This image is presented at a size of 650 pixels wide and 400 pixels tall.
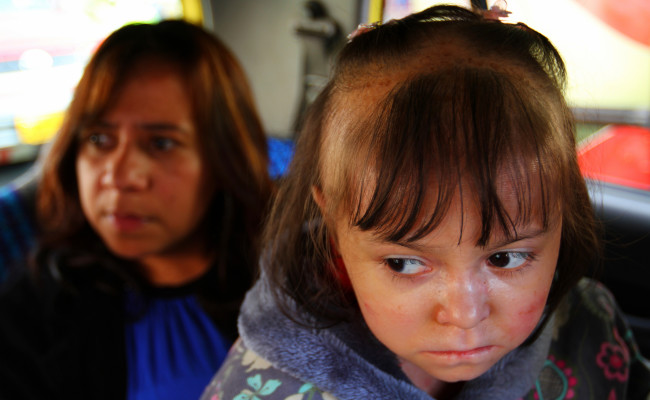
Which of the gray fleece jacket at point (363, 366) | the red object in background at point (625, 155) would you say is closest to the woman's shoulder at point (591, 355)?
the gray fleece jacket at point (363, 366)

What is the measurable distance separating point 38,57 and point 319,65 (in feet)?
4.53

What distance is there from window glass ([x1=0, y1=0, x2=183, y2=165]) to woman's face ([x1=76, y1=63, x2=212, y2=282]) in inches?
49.7

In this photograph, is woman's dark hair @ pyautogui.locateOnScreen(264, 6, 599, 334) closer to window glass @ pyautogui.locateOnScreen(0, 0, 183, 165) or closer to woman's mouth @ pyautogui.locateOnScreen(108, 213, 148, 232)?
woman's mouth @ pyautogui.locateOnScreen(108, 213, 148, 232)

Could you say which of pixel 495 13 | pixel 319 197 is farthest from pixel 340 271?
pixel 495 13

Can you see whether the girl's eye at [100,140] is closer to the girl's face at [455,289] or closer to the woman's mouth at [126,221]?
the woman's mouth at [126,221]

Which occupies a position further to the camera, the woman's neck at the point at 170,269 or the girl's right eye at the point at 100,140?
the woman's neck at the point at 170,269

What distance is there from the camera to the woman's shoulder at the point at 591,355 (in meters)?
0.86

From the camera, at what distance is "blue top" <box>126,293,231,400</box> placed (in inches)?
43.2

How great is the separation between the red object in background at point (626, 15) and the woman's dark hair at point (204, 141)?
90cm

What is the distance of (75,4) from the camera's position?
2.32 metres

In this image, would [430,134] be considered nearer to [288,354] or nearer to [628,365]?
[288,354]

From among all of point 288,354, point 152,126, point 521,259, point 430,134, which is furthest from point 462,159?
point 152,126

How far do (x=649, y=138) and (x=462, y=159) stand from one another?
3.54 feet

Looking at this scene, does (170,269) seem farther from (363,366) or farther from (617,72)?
(617,72)
